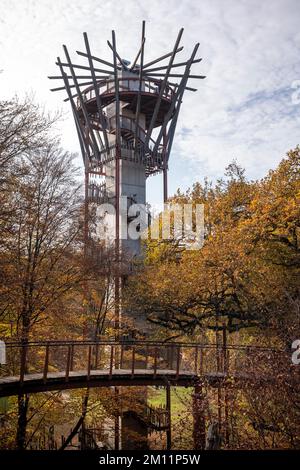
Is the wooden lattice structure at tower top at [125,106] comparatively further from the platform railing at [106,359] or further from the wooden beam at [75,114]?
the platform railing at [106,359]

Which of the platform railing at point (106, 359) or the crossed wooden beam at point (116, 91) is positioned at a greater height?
the crossed wooden beam at point (116, 91)

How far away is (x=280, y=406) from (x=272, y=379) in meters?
0.68

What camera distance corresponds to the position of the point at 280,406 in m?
11.3

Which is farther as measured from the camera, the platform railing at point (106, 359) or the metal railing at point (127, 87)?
the metal railing at point (127, 87)

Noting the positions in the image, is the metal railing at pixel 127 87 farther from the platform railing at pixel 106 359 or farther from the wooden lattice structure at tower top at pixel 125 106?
the platform railing at pixel 106 359

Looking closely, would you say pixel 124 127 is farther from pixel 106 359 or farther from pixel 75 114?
pixel 106 359

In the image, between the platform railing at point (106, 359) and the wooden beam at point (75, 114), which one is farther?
the wooden beam at point (75, 114)

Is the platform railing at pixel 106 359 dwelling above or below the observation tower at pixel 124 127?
below

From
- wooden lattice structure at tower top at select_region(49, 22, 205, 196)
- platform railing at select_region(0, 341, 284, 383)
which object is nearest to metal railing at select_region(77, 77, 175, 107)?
wooden lattice structure at tower top at select_region(49, 22, 205, 196)

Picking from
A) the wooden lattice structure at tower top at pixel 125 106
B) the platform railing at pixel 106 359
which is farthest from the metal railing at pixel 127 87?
the platform railing at pixel 106 359

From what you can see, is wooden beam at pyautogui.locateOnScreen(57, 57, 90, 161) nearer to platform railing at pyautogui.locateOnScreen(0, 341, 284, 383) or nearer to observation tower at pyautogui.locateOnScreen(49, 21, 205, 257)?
observation tower at pyautogui.locateOnScreen(49, 21, 205, 257)
